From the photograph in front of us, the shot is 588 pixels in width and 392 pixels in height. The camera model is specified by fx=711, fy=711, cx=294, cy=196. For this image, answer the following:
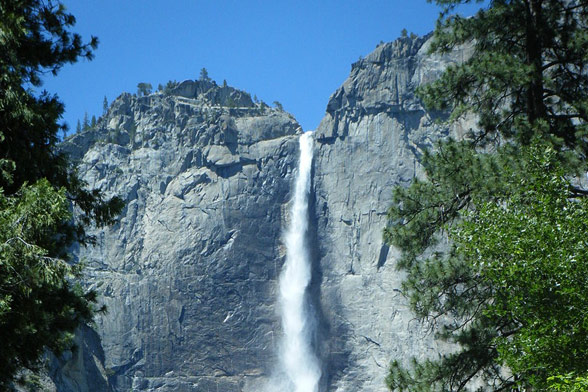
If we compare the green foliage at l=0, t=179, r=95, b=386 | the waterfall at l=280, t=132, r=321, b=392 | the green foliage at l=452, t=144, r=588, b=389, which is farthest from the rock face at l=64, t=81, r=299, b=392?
the green foliage at l=452, t=144, r=588, b=389

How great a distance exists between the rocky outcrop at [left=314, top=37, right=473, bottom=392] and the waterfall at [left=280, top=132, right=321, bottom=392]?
4.44 ft

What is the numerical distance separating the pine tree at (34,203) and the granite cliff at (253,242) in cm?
5438

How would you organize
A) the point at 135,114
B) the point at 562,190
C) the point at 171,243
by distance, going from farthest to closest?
1. the point at 135,114
2. the point at 171,243
3. the point at 562,190

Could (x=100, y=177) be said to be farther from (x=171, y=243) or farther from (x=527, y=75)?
(x=527, y=75)

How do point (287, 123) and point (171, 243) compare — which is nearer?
point (171, 243)

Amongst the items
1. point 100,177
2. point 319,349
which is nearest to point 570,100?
point 319,349

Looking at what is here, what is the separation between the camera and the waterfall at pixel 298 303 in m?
67.4

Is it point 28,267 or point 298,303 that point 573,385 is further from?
point 298,303

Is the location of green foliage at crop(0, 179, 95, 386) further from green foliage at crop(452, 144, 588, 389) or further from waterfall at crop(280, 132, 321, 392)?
waterfall at crop(280, 132, 321, 392)

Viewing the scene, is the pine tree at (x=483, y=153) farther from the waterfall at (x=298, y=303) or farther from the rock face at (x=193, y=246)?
the rock face at (x=193, y=246)

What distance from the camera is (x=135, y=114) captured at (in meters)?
84.2

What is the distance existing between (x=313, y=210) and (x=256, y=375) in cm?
1745

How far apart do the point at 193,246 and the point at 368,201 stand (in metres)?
18.2

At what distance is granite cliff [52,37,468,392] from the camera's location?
6675 cm
